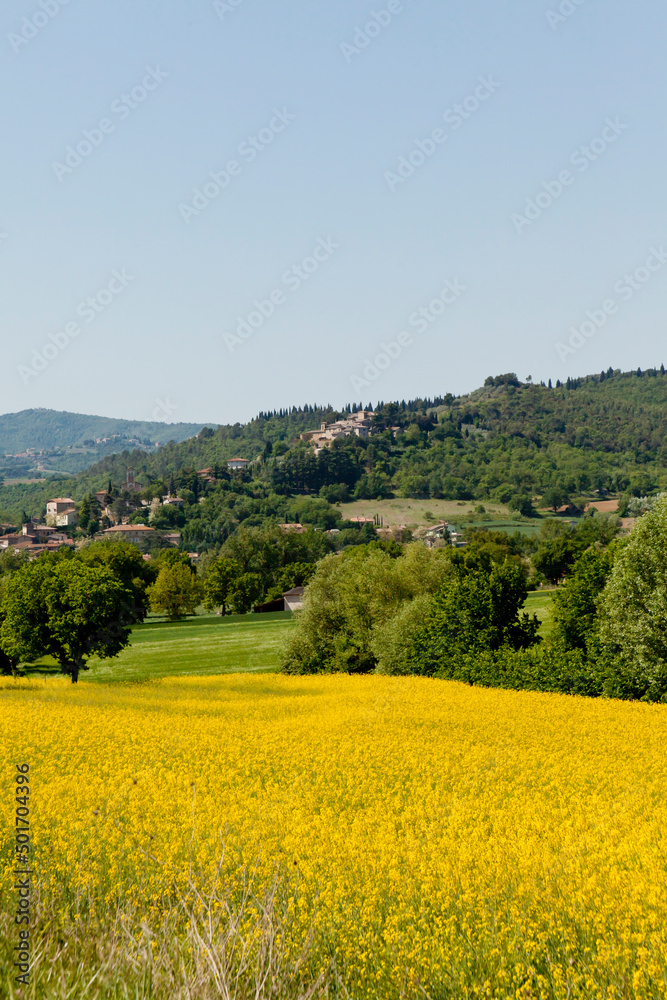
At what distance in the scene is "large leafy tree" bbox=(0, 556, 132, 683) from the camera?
37.9 meters

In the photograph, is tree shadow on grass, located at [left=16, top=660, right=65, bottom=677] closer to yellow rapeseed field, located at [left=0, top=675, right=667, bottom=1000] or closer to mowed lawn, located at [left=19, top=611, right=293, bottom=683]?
mowed lawn, located at [left=19, top=611, right=293, bottom=683]

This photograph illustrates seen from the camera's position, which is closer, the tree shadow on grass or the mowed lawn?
the tree shadow on grass

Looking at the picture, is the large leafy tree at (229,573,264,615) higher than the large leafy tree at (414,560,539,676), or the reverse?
the large leafy tree at (414,560,539,676)

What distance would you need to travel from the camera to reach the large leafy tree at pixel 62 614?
37.9 meters

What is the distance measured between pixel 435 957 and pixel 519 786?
18.0 feet

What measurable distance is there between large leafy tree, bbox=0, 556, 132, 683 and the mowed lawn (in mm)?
4873

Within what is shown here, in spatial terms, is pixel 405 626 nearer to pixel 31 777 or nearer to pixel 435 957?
pixel 31 777

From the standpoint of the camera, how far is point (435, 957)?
18.9 ft

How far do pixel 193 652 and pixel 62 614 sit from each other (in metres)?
28.2

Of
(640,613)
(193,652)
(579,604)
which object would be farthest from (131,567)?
(640,613)

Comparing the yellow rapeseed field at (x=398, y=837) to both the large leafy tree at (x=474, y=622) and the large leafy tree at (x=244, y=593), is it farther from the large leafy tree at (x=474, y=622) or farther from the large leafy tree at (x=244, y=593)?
the large leafy tree at (x=244, y=593)

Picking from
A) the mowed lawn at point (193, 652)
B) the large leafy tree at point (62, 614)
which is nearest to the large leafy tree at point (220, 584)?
the mowed lawn at point (193, 652)

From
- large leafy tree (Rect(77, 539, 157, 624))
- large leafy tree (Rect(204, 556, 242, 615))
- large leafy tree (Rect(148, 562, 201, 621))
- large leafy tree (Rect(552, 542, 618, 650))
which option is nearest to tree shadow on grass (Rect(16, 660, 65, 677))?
large leafy tree (Rect(77, 539, 157, 624))

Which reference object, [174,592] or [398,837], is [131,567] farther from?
[398,837]
